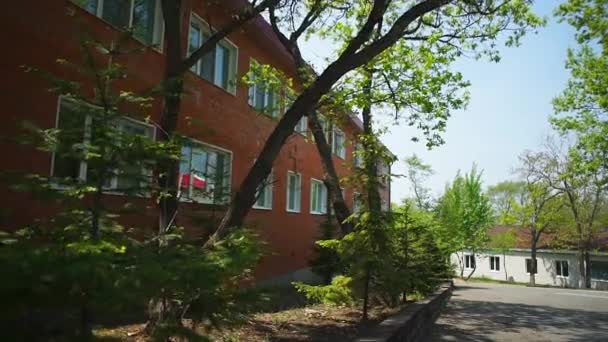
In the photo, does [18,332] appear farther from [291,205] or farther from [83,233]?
[291,205]

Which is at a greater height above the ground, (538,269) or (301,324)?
(301,324)

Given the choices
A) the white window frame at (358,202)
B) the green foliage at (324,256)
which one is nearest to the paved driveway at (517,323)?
the white window frame at (358,202)

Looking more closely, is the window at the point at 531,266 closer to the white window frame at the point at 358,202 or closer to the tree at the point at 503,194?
the tree at the point at 503,194

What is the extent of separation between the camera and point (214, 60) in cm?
1295

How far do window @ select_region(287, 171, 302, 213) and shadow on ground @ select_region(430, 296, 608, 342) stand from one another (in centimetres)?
662

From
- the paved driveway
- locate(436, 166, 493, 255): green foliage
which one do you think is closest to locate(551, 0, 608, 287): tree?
the paved driveway

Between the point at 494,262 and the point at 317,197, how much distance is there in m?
45.3

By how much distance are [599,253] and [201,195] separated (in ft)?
184

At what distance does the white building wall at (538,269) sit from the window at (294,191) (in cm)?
3463

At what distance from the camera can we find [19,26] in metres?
6.89

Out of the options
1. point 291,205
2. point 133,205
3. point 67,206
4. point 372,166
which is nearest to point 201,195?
point 133,205

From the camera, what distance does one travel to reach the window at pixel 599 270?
169 feet

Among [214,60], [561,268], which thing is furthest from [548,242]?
[214,60]

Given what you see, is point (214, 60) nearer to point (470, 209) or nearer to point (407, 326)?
point (407, 326)
